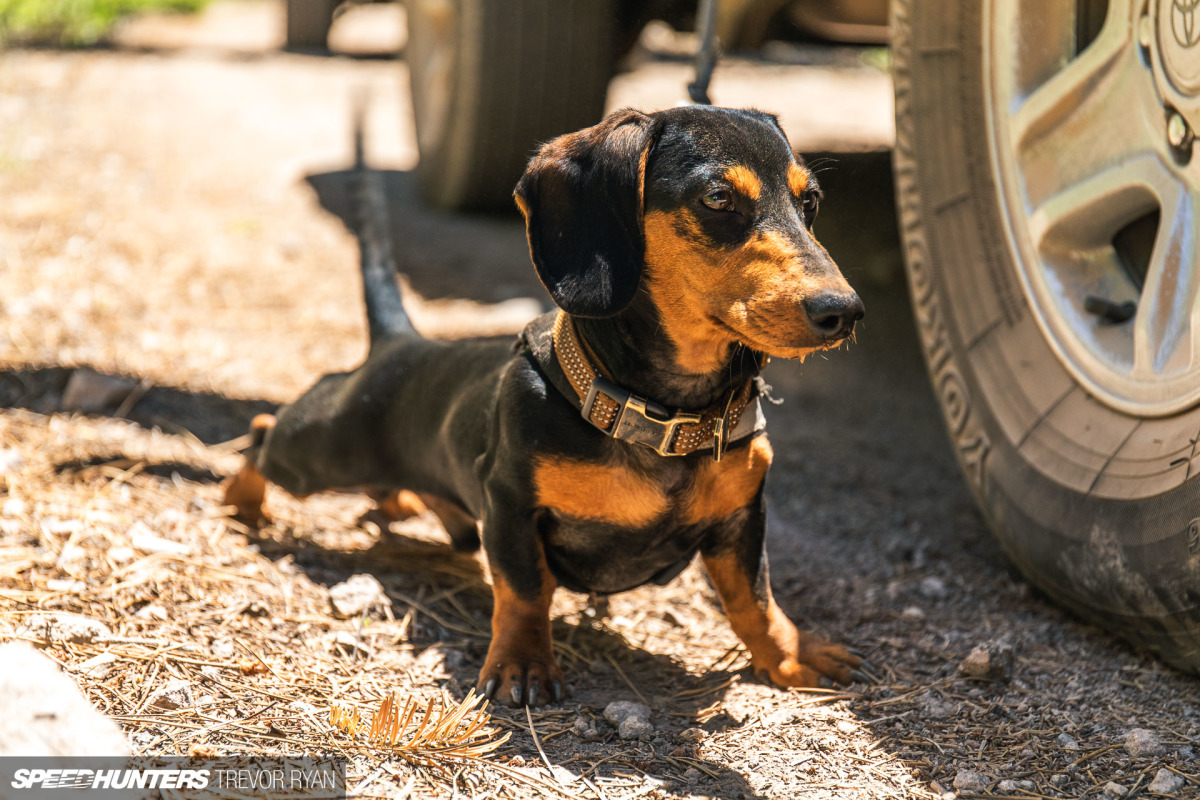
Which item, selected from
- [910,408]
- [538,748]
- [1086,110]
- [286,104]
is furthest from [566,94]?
[286,104]

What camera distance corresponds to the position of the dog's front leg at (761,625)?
2211 millimetres

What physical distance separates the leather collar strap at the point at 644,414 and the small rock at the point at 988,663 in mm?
622

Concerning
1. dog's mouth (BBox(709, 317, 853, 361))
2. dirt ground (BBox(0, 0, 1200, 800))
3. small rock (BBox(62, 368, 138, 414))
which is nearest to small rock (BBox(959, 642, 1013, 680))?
dirt ground (BBox(0, 0, 1200, 800))

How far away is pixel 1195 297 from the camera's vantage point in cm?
198

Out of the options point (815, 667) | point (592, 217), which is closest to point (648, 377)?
point (592, 217)

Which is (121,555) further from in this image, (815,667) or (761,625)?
(815,667)

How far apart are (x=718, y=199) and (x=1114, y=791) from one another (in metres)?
1.16

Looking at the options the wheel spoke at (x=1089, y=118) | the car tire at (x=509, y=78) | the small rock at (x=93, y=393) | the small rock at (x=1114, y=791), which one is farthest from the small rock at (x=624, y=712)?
the car tire at (x=509, y=78)

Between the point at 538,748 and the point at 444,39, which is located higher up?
the point at 444,39

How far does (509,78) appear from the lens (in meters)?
4.45

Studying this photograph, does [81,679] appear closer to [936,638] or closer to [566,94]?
[936,638]

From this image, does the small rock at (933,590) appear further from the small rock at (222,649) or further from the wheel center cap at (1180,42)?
the small rock at (222,649)

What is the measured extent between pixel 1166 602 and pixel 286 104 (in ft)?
23.0

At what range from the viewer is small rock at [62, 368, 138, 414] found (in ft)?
10.6
